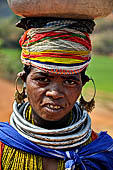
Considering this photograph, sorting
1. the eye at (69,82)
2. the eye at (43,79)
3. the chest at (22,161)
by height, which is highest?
the eye at (43,79)

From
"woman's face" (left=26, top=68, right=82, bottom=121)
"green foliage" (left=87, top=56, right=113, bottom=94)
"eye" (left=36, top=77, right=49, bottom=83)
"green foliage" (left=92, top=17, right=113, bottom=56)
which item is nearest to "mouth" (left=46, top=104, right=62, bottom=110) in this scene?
"woman's face" (left=26, top=68, right=82, bottom=121)

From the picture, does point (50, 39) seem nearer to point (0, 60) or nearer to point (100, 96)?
point (100, 96)

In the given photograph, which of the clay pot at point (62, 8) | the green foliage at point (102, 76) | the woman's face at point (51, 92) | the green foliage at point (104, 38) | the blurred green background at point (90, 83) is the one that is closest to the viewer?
the clay pot at point (62, 8)

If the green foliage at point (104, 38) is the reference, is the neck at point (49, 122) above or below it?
below

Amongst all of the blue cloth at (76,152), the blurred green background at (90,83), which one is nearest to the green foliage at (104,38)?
the blurred green background at (90,83)

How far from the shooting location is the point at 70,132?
6.68 feet

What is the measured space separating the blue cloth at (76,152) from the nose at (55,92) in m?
0.33

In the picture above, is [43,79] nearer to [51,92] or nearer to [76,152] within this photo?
[51,92]

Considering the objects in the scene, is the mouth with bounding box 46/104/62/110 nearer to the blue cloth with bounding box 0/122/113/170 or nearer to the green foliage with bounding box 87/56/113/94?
the blue cloth with bounding box 0/122/113/170

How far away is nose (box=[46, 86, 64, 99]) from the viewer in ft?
6.06

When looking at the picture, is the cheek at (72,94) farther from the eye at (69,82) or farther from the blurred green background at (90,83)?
the blurred green background at (90,83)

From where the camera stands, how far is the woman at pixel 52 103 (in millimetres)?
1862

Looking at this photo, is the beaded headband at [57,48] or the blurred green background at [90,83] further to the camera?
the blurred green background at [90,83]

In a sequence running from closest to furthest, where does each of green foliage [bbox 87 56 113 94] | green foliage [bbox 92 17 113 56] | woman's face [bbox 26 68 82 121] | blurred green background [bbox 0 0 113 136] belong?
woman's face [bbox 26 68 82 121] < blurred green background [bbox 0 0 113 136] < green foliage [bbox 87 56 113 94] < green foliage [bbox 92 17 113 56]
